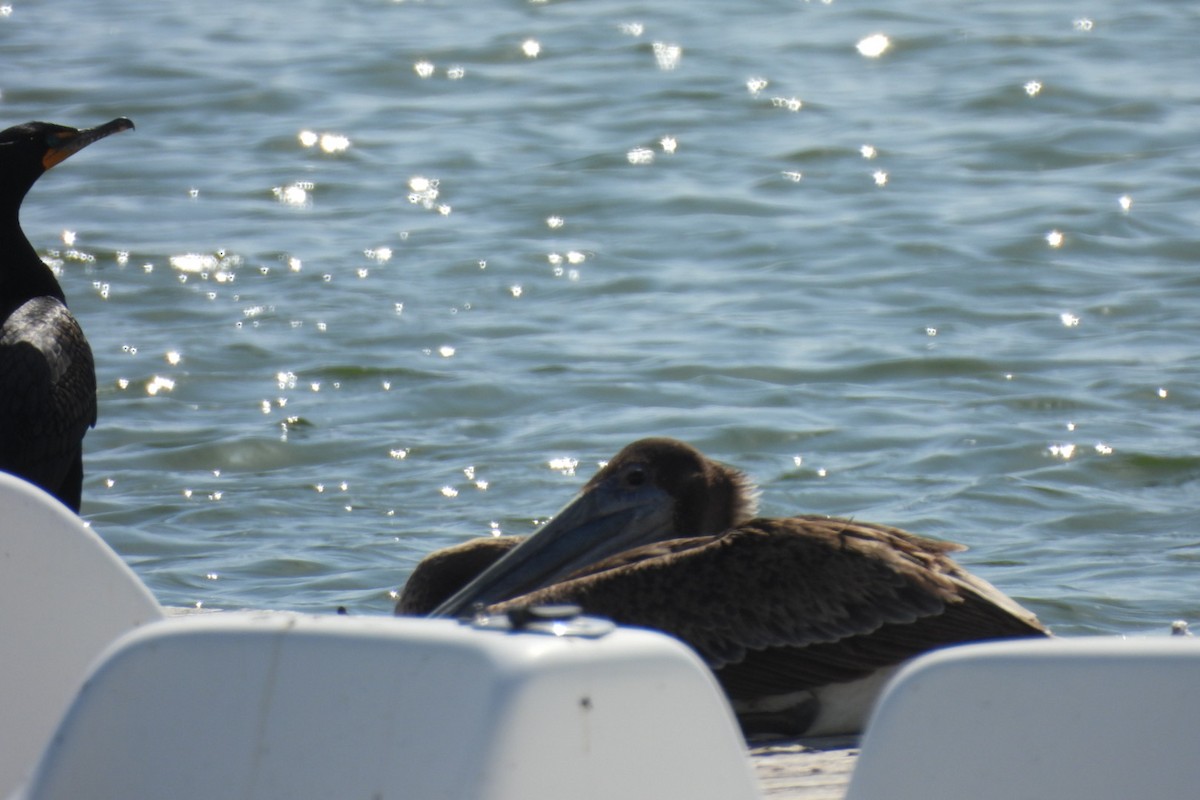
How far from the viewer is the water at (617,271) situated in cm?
832

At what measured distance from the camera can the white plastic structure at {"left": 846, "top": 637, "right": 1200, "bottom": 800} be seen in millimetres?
2035

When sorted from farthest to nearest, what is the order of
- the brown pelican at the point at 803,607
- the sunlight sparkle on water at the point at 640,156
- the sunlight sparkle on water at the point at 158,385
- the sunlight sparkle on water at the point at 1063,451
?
the sunlight sparkle on water at the point at 640,156 → the sunlight sparkle on water at the point at 158,385 → the sunlight sparkle on water at the point at 1063,451 → the brown pelican at the point at 803,607

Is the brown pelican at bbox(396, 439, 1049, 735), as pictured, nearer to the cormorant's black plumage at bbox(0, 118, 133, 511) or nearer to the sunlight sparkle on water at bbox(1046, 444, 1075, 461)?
the cormorant's black plumage at bbox(0, 118, 133, 511)

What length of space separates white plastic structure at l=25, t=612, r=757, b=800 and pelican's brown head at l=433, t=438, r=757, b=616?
3223 millimetres

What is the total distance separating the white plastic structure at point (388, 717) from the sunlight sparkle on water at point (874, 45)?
14.7m

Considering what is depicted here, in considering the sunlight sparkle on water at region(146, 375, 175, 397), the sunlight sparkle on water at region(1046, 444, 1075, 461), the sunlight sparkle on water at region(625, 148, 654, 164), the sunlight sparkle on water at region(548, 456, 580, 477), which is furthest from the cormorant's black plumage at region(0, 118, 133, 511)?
the sunlight sparkle on water at region(625, 148, 654, 164)

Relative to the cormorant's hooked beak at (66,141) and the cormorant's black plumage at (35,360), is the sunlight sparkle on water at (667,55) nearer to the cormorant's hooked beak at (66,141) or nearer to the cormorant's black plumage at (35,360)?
the cormorant's hooked beak at (66,141)

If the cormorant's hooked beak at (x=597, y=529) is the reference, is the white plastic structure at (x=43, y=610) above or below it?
above

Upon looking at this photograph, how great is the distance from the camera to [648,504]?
5.43 metres

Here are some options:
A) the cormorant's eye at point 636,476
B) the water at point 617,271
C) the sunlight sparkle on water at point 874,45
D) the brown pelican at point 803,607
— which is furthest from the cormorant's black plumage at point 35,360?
the sunlight sparkle on water at point 874,45

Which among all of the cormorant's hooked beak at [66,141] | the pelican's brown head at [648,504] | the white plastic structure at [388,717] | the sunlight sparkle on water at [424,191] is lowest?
the sunlight sparkle on water at [424,191]

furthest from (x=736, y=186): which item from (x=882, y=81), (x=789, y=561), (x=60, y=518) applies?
(x=60, y=518)

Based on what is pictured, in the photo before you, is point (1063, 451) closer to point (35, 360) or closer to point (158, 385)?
point (158, 385)

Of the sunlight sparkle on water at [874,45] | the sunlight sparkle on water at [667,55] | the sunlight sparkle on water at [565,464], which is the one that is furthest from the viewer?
the sunlight sparkle on water at [667,55]
